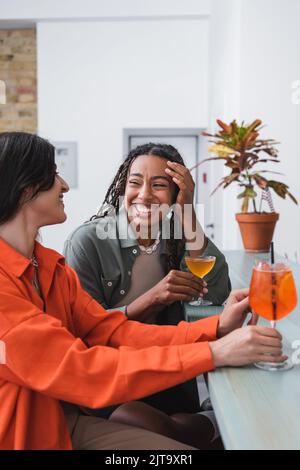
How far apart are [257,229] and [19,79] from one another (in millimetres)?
3351

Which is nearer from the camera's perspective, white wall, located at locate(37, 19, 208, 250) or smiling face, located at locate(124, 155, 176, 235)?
smiling face, located at locate(124, 155, 176, 235)

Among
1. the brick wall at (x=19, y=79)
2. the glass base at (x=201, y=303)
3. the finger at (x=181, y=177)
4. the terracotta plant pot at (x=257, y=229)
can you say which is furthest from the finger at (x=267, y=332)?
the brick wall at (x=19, y=79)

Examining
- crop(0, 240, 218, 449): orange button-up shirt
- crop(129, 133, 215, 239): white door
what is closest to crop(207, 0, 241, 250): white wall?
crop(129, 133, 215, 239): white door

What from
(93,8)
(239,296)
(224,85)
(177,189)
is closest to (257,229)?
(177,189)

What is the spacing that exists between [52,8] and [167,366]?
445cm

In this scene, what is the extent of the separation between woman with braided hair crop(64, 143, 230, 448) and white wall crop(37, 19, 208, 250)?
291cm

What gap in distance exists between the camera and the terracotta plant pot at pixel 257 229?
105 inches

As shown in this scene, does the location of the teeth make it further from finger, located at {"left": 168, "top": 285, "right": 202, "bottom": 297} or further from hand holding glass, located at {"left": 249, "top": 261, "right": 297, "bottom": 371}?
hand holding glass, located at {"left": 249, "top": 261, "right": 297, "bottom": 371}

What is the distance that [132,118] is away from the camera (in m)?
4.82

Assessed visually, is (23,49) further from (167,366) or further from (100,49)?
(167,366)

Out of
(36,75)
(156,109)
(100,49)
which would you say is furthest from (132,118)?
(36,75)

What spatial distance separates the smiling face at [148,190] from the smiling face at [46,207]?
2.01ft

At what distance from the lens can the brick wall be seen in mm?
5016

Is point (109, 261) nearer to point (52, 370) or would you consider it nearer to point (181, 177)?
point (181, 177)
